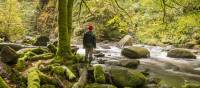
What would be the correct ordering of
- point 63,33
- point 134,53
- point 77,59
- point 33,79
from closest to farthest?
point 33,79
point 63,33
point 77,59
point 134,53

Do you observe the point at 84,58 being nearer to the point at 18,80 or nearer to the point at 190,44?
the point at 18,80

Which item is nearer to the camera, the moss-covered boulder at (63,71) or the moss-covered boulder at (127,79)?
the moss-covered boulder at (63,71)

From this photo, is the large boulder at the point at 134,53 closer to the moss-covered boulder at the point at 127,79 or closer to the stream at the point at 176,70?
the stream at the point at 176,70

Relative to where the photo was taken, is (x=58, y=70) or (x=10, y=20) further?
(x=10, y=20)

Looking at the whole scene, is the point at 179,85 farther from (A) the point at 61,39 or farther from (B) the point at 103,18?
(B) the point at 103,18

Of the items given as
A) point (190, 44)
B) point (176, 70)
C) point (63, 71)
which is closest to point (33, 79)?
point (63, 71)

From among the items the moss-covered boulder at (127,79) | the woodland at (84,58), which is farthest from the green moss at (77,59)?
the moss-covered boulder at (127,79)

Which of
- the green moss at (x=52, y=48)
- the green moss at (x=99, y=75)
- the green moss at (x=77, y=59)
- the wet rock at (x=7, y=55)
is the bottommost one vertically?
the green moss at (x=99, y=75)

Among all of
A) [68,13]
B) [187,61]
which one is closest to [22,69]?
[68,13]

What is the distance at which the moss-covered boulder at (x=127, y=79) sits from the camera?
14996mm

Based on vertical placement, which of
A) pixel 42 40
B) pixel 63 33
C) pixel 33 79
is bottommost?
pixel 33 79

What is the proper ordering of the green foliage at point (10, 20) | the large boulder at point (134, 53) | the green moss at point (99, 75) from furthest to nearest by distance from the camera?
1. the green foliage at point (10, 20)
2. the large boulder at point (134, 53)
3. the green moss at point (99, 75)

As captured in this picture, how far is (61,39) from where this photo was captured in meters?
17.4

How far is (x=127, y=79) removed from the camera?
1524 cm
